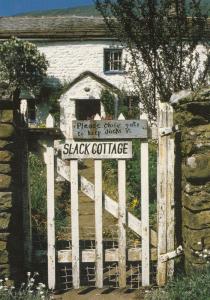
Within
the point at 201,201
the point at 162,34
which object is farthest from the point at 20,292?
the point at 162,34

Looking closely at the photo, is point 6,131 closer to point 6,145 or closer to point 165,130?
point 6,145

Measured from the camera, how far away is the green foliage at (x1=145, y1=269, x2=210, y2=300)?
12.4ft

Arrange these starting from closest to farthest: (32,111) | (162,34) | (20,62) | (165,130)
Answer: (165,130), (162,34), (20,62), (32,111)

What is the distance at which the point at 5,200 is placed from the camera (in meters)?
4.19

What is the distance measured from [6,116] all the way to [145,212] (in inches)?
60.4

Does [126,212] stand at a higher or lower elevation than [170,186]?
lower

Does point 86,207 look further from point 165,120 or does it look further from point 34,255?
point 165,120

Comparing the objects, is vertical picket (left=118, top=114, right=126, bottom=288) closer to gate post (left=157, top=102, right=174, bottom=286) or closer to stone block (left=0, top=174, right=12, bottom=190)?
gate post (left=157, top=102, right=174, bottom=286)

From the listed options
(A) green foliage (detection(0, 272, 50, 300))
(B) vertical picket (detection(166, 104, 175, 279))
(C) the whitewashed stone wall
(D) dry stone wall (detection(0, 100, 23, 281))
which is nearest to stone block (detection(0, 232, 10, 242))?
(D) dry stone wall (detection(0, 100, 23, 281))

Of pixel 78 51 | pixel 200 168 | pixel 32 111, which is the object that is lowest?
pixel 200 168

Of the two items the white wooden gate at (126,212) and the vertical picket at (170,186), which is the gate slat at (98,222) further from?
the vertical picket at (170,186)

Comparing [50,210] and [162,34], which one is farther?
[162,34]

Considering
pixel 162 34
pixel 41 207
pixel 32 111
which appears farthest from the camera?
pixel 32 111

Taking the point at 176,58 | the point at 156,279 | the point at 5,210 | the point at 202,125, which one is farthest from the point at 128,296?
the point at 176,58
